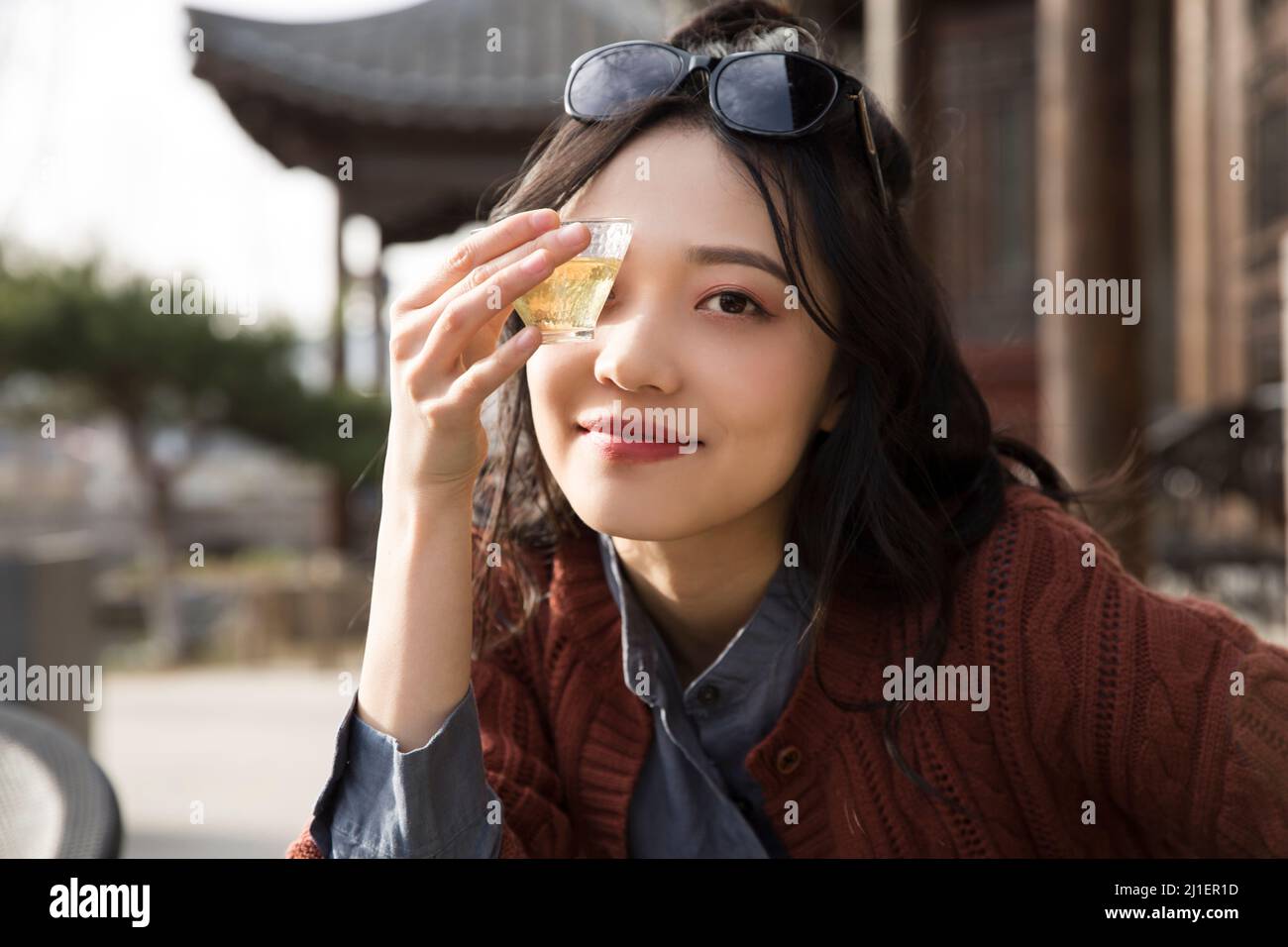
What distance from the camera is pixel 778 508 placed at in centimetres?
179

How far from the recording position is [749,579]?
5.93 feet

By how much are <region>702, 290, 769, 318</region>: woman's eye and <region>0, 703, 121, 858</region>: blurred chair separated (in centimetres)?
94

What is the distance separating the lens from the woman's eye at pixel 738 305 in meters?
1.54

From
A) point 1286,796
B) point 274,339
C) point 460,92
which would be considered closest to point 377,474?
point 274,339

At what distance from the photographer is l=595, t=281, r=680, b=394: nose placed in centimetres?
146

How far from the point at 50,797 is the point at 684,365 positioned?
36.7 inches

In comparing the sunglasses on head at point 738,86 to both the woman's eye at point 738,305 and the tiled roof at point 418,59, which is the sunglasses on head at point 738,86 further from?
the tiled roof at point 418,59

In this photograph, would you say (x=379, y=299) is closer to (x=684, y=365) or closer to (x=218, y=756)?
(x=218, y=756)

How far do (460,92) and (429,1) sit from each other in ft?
3.96

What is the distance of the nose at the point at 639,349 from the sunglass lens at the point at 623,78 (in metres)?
0.33

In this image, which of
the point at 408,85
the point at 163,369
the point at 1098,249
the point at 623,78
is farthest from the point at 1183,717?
the point at 163,369

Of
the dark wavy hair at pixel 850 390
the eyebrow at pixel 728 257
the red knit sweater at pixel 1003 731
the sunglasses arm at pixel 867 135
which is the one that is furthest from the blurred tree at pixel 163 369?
the eyebrow at pixel 728 257
